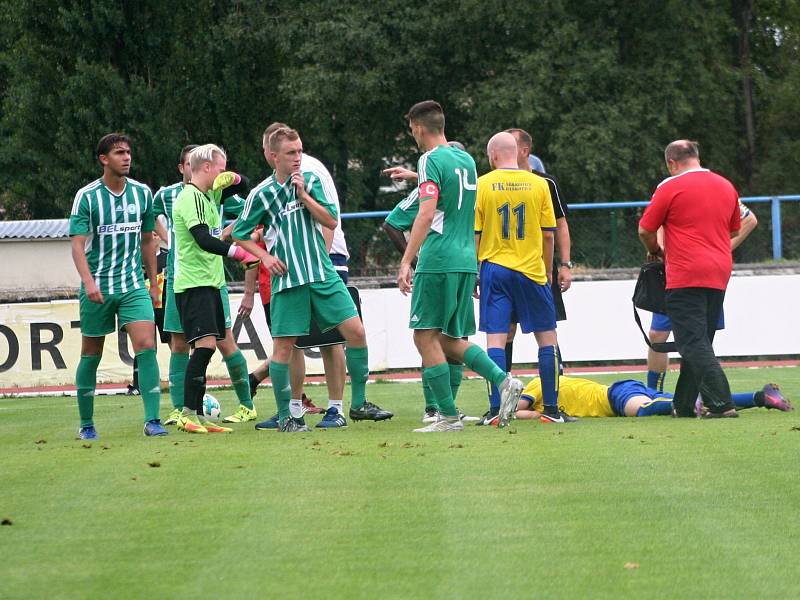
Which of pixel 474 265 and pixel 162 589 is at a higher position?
pixel 474 265

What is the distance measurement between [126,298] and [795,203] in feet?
44.7

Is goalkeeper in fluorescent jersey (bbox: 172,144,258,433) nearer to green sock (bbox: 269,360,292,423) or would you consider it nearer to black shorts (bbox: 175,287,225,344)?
black shorts (bbox: 175,287,225,344)

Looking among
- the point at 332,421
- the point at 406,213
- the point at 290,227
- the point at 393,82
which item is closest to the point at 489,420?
the point at 332,421

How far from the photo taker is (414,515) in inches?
222

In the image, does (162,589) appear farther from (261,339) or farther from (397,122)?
(397,122)

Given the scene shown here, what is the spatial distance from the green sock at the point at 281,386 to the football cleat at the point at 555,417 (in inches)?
68.6

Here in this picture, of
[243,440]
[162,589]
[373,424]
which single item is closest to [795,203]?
[373,424]

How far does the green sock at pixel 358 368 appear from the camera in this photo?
9.50 metres

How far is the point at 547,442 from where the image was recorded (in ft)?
25.6

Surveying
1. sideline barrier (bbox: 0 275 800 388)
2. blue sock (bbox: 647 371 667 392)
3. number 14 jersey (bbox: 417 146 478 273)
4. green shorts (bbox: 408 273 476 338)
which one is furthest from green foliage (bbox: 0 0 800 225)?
green shorts (bbox: 408 273 476 338)

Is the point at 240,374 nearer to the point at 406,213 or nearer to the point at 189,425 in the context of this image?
the point at 189,425

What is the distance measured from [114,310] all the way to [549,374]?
2.98 meters

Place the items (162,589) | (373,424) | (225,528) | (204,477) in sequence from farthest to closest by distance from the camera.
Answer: (373,424) → (204,477) → (225,528) → (162,589)

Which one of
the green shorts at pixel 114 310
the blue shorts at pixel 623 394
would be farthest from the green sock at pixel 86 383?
the blue shorts at pixel 623 394
